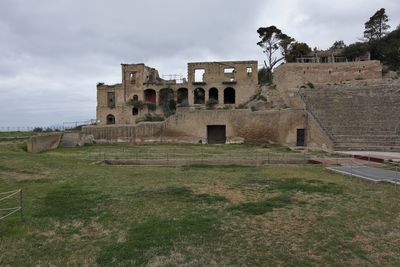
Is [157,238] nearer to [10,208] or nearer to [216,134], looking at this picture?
[10,208]

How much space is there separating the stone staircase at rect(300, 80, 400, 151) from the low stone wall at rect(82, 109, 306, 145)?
137 inches

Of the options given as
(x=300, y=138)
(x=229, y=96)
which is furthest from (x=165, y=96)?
(x=300, y=138)

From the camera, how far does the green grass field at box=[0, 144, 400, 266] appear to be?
19.7 feet

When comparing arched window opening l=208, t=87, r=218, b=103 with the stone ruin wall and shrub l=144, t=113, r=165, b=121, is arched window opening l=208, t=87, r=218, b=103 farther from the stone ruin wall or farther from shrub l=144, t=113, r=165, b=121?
the stone ruin wall

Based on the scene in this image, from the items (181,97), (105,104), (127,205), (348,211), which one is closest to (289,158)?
(348,211)

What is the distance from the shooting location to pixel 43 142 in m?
27.9

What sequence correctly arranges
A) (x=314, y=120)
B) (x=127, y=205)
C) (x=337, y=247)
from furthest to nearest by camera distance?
(x=314, y=120), (x=127, y=205), (x=337, y=247)

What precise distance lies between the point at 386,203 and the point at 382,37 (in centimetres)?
5029

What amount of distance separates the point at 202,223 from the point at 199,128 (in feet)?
81.6

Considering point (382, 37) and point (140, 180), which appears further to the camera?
point (382, 37)

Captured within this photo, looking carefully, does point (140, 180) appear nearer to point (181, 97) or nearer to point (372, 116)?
point (372, 116)

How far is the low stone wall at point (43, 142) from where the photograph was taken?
2541cm

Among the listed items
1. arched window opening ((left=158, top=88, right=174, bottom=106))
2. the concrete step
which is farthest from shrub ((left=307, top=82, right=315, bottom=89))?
the concrete step

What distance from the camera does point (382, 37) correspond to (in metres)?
52.1
